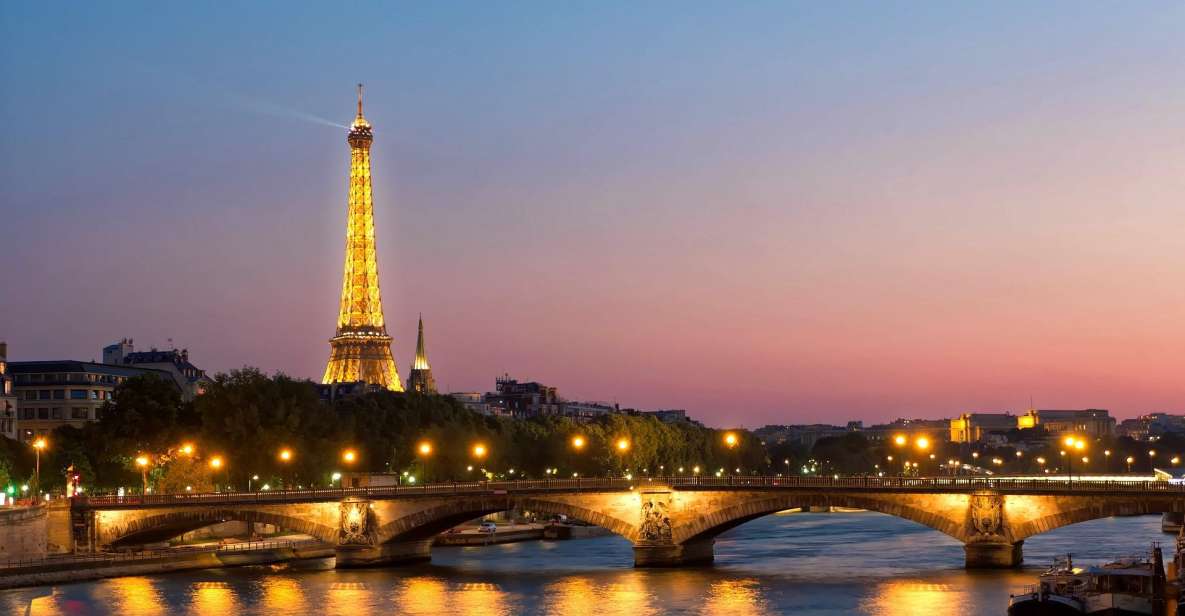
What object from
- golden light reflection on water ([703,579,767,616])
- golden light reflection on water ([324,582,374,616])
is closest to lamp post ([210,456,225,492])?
golden light reflection on water ([324,582,374,616])

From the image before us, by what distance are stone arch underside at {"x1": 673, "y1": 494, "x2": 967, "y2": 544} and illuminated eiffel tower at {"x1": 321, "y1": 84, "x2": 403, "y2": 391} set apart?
97803 millimetres

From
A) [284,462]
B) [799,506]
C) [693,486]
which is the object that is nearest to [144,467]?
[284,462]

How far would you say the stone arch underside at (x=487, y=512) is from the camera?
85.2 metres

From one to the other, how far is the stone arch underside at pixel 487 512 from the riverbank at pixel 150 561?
25.5 ft

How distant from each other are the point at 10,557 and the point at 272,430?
34454 millimetres

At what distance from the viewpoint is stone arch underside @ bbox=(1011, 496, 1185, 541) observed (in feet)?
241

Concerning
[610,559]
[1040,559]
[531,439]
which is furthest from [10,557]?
[531,439]

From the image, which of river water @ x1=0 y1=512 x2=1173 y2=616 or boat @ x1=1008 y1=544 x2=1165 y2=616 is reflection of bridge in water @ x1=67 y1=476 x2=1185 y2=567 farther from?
boat @ x1=1008 y1=544 x2=1165 y2=616

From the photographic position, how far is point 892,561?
8788 centimetres

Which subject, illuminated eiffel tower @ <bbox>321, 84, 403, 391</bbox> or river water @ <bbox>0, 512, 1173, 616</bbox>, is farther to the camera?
illuminated eiffel tower @ <bbox>321, 84, 403, 391</bbox>

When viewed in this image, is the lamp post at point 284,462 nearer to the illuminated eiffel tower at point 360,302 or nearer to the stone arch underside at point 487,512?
the stone arch underside at point 487,512

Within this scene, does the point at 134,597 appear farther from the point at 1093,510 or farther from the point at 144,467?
the point at 1093,510

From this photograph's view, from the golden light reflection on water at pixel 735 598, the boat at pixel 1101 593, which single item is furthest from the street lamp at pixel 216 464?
the boat at pixel 1101 593

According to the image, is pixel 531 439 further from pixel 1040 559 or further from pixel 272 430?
pixel 1040 559
